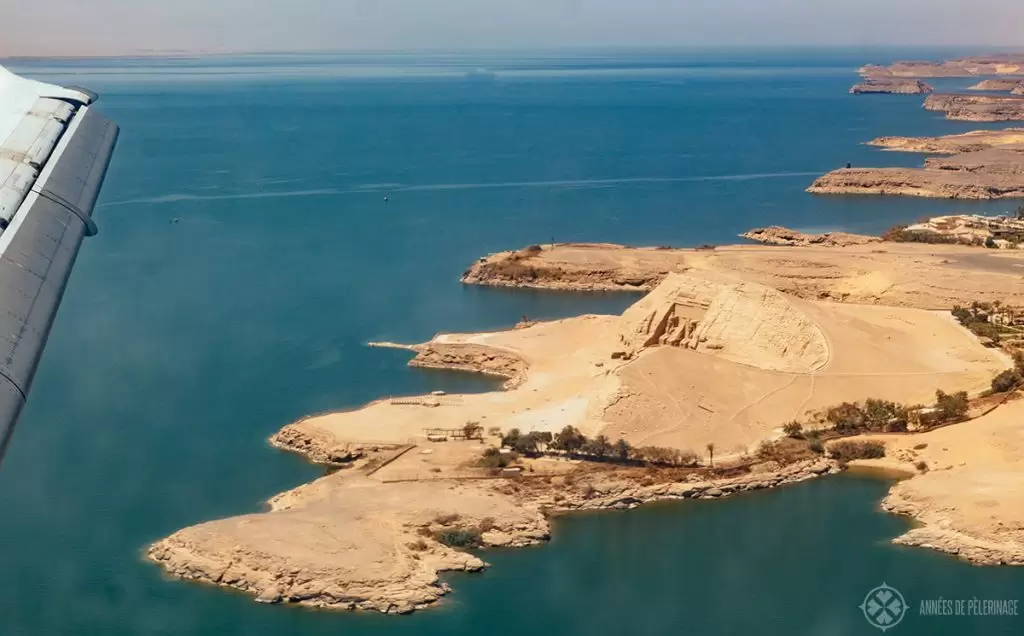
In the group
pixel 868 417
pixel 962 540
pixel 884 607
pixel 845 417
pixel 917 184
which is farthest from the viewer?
pixel 917 184

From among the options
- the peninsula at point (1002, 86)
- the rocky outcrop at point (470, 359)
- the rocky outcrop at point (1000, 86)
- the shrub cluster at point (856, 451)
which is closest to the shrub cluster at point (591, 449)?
the shrub cluster at point (856, 451)

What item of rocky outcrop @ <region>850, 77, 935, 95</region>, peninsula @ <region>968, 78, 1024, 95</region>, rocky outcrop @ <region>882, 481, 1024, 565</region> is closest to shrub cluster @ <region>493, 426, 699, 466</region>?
rocky outcrop @ <region>882, 481, 1024, 565</region>

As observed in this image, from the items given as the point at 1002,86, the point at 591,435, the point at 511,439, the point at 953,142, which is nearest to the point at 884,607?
the point at 591,435

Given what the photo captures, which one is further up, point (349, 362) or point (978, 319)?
point (978, 319)

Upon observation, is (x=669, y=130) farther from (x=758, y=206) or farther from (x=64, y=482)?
(x=64, y=482)

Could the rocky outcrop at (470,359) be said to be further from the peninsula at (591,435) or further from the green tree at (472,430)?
the green tree at (472,430)

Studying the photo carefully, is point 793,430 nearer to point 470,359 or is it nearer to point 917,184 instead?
point 470,359
